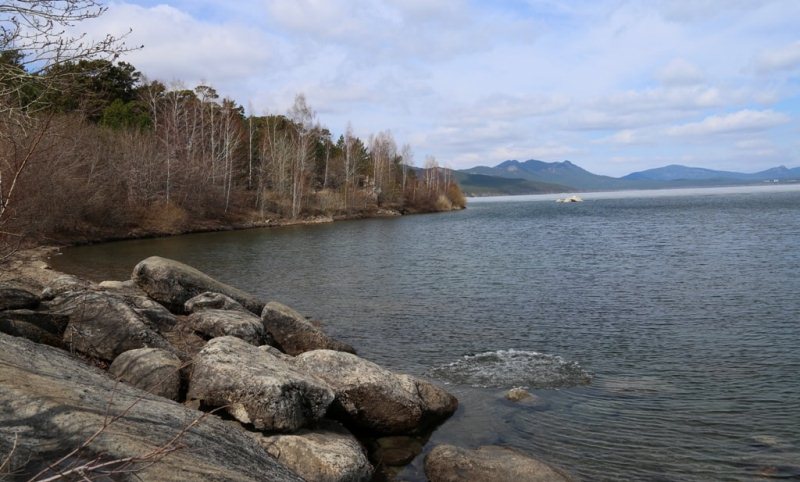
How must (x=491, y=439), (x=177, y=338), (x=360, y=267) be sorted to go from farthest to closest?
(x=360, y=267), (x=177, y=338), (x=491, y=439)

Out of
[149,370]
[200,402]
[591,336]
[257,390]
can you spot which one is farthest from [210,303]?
[591,336]

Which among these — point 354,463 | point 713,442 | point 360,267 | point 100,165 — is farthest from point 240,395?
point 100,165

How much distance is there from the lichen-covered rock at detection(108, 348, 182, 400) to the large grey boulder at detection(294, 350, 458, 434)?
2.50 meters

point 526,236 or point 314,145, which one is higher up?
point 314,145

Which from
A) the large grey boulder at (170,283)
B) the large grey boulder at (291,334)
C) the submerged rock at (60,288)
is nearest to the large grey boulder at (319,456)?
the large grey boulder at (291,334)

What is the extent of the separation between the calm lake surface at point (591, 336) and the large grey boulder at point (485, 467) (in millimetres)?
500

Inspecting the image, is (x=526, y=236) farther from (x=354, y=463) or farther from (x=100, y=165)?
(x=354, y=463)

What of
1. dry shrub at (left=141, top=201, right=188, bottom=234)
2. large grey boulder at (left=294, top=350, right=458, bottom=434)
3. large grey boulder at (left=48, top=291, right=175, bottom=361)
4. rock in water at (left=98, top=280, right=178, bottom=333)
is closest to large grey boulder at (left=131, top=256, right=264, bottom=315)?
rock in water at (left=98, top=280, right=178, bottom=333)

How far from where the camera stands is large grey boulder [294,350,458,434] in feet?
35.8

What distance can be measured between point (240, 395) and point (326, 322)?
1195 centimetres

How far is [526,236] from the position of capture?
55031mm

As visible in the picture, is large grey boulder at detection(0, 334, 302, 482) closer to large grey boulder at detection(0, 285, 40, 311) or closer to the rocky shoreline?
the rocky shoreline

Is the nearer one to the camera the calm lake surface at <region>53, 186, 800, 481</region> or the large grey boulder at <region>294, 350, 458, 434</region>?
the calm lake surface at <region>53, 186, 800, 481</region>

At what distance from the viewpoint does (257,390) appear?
29.1 ft
